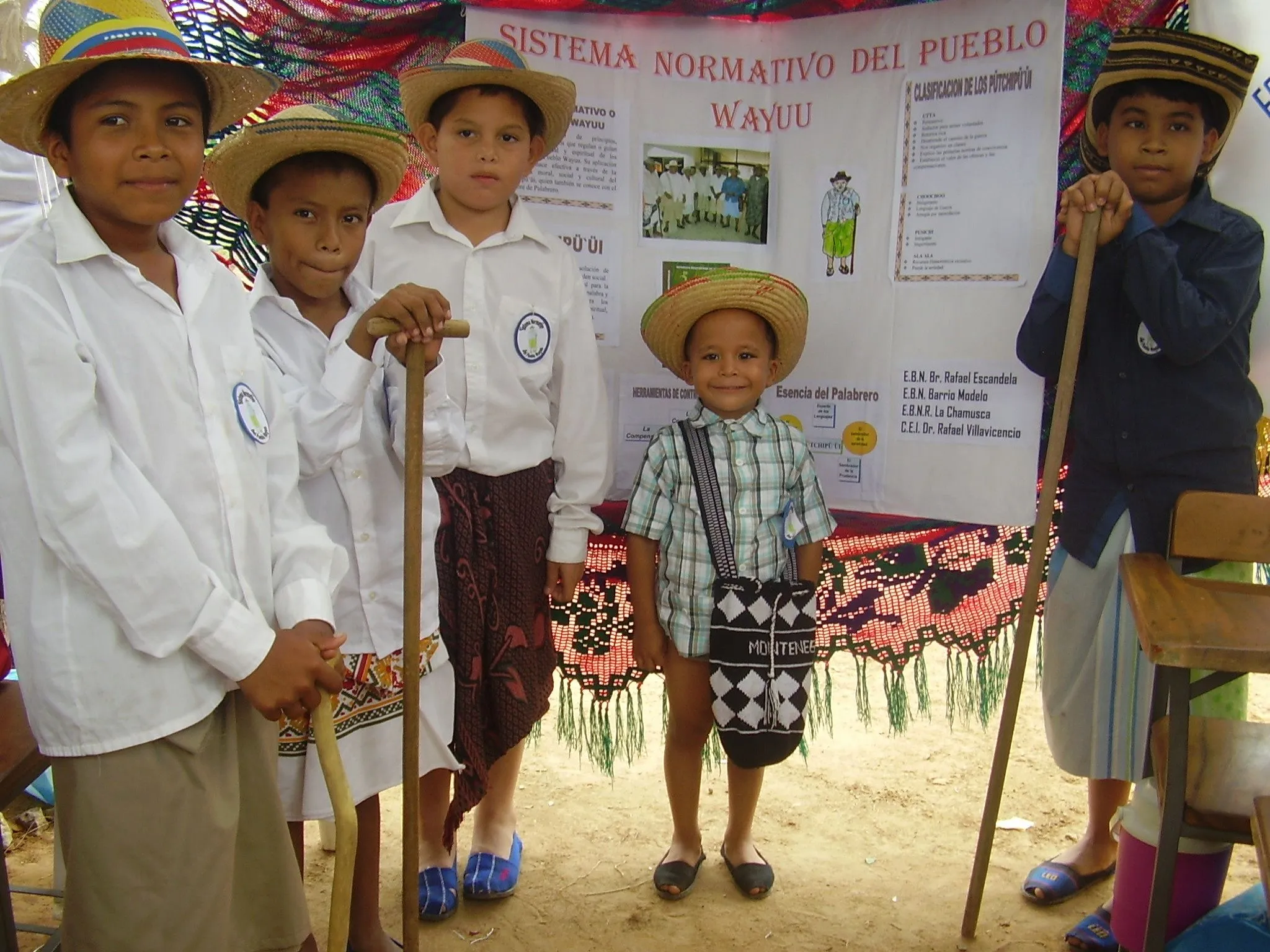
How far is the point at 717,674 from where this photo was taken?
2748 mm

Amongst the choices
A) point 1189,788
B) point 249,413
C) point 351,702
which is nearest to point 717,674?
point 351,702

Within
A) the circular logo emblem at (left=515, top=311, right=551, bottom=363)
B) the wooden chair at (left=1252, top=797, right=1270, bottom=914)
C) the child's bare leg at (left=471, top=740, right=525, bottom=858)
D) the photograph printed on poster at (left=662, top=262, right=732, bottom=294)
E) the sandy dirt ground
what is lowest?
the sandy dirt ground

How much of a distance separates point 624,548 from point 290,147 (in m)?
1.51

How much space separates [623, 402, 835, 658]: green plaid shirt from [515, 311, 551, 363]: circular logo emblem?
40cm

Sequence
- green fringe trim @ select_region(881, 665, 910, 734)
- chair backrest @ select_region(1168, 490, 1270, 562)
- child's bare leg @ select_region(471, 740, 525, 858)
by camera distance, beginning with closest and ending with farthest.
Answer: chair backrest @ select_region(1168, 490, 1270, 562) < child's bare leg @ select_region(471, 740, 525, 858) < green fringe trim @ select_region(881, 665, 910, 734)

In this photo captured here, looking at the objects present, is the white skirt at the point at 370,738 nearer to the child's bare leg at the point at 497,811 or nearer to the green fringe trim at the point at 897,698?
the child's bare leg at the point at 497,811

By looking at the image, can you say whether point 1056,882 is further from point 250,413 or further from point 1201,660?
point 250,413

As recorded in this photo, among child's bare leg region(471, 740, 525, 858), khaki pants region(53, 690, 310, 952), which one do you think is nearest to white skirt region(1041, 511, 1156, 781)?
child's bare leg region(471, 740, 525, 858)

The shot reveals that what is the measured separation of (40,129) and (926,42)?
88.0 inches

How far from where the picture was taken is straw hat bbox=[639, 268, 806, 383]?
111 inches

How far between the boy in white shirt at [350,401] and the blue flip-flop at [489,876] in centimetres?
48

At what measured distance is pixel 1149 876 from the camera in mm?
2484

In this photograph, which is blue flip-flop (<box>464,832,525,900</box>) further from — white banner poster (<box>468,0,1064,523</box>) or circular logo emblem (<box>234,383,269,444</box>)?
circular logo emblem (<box>234,383,269,444</box>)

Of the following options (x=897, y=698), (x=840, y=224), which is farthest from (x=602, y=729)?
(x=840, y=224)
